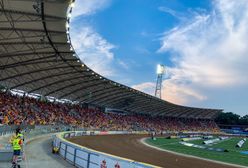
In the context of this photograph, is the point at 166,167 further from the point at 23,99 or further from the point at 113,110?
the point at 113,110

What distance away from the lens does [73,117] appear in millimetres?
60938

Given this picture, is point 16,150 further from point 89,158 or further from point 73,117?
point 73,117

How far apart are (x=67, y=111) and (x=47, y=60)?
27299mm

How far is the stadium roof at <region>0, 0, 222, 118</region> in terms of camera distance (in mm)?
22167

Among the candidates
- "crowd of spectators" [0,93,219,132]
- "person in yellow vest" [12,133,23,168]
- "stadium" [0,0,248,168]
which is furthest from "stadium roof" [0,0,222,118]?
"person in yellow vest" [12,133,23,168]

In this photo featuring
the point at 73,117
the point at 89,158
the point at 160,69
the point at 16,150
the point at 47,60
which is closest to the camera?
the point at 16,150

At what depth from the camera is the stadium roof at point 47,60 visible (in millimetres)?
22167

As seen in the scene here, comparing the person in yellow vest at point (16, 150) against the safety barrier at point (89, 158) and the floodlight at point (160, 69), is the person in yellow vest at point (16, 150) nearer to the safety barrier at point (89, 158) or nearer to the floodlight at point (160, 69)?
the safety barrier at point (89, 158)

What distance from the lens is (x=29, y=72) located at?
41594mm

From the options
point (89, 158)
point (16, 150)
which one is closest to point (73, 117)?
point (89, 158)

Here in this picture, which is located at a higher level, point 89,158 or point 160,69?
point 160,69

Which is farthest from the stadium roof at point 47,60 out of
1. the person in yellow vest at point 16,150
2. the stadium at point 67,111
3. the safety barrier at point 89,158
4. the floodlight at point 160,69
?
the floodlight at point 160,69

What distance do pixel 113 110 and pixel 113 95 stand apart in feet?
42.9

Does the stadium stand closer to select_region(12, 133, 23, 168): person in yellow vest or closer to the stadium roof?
the stadium roof
